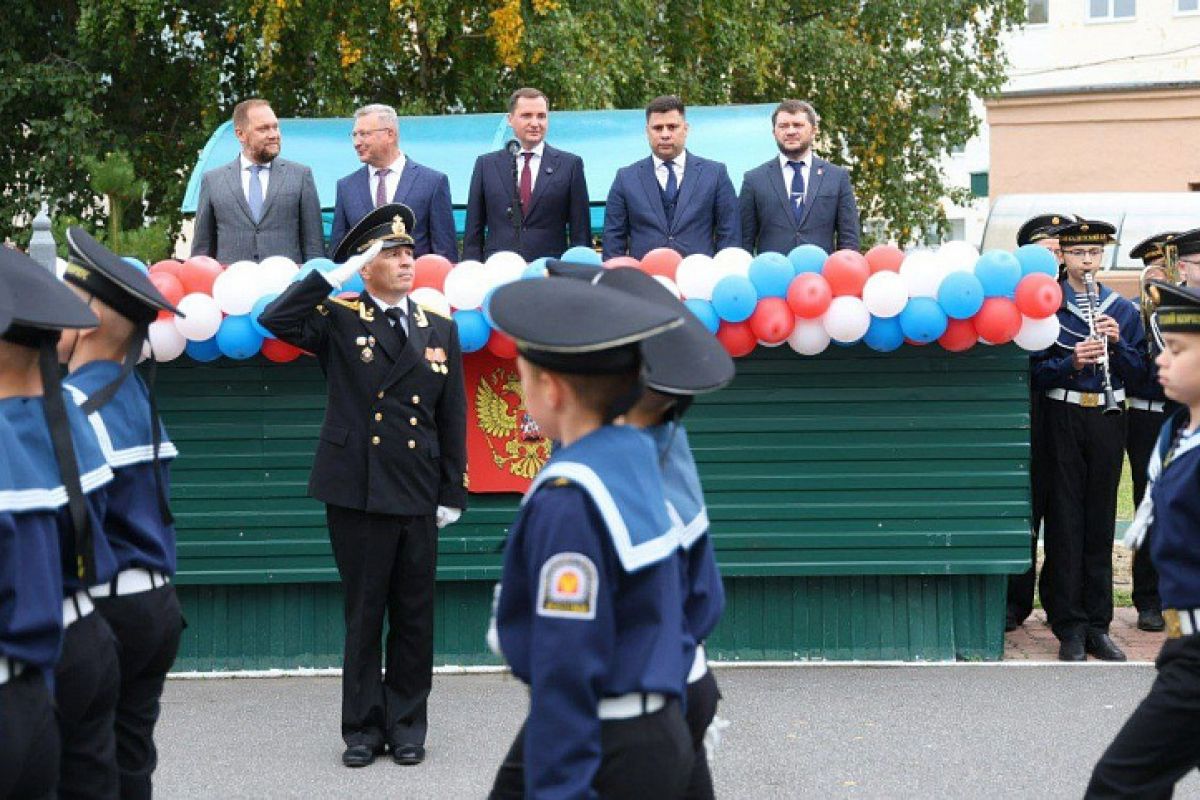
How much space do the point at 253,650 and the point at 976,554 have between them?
11.7 ft

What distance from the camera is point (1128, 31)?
127 ft

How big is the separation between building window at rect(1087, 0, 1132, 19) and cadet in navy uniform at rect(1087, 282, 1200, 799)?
3616cm

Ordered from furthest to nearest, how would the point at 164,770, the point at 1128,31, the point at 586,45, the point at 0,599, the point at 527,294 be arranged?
1. the point at 1128,31
2. the point at 586,45
3. the point at 164,770
4. the point at 0,599
5. the point at 527,294

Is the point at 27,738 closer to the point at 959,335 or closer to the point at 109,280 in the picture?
the point at 109,280

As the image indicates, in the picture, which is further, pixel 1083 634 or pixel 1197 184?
pixel 1197 184

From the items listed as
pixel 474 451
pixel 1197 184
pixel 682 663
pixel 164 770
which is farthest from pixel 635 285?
Result: pixel 1197 184

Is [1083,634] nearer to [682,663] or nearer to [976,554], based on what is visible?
[976,554]

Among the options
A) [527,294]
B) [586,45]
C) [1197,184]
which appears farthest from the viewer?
[1197,184]

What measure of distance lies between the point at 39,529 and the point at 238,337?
4179 mm

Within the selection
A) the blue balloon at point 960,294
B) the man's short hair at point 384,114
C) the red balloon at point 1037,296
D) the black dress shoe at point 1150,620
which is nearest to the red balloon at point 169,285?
the man's short hair at point 384,114

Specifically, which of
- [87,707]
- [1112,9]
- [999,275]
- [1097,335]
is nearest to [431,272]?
[999,275]

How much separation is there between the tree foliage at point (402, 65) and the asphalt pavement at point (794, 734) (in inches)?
495

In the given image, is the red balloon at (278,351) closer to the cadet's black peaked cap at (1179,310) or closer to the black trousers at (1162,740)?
the cadet's black peaked cap at (1179,310)

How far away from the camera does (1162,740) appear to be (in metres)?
4.67
